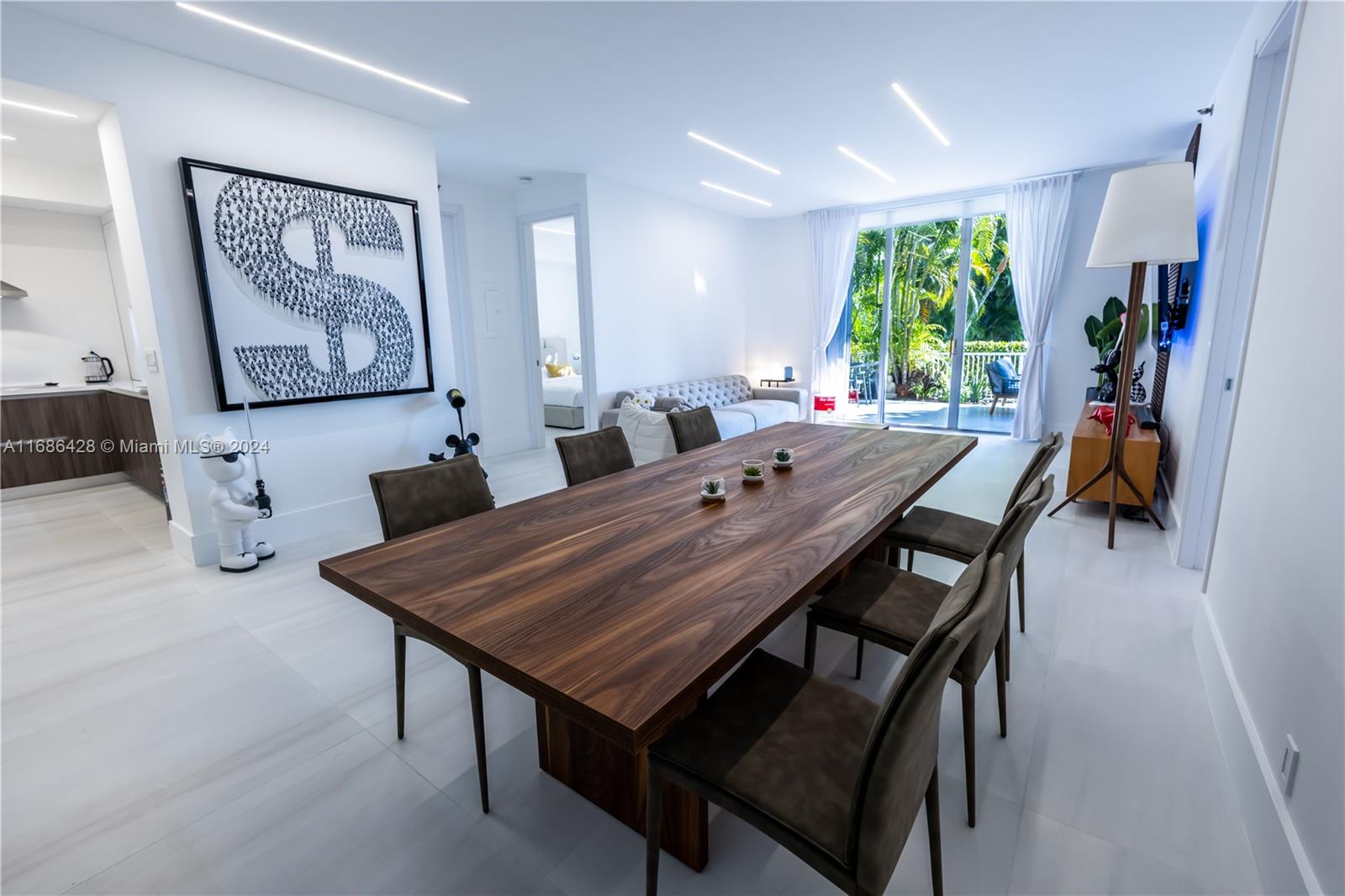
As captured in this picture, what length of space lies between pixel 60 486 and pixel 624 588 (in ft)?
20.7

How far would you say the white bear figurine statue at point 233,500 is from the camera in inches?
120

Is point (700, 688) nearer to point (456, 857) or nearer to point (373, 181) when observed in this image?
point (456, 857)

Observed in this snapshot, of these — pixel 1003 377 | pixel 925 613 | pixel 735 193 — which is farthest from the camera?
pixel 1003 377

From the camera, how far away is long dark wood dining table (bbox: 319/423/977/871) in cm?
96

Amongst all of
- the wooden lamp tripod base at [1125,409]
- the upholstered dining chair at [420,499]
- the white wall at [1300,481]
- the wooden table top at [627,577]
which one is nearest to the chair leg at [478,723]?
the upholstered dining chair at [420,499]

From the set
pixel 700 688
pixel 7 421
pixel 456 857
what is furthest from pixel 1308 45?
pixel 7 421

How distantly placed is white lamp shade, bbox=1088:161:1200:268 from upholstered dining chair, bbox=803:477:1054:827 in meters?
2.23

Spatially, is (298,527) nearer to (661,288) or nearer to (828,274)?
(661,288)

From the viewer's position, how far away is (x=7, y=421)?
4.48 meters

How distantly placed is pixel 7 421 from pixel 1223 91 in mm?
8856

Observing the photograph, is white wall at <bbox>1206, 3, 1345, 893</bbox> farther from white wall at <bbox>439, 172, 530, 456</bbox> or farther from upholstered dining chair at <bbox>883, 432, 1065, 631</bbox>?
white wall at <bbox>439, 172, 530, 456</bbox>

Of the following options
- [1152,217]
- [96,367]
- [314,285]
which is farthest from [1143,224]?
[96,367]

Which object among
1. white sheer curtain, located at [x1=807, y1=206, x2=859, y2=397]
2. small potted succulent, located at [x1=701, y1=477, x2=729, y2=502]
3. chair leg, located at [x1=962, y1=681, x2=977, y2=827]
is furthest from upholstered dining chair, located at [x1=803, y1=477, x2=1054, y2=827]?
white sheer curtain, located at [x1=807, y1=206, x2=859, y2=397]

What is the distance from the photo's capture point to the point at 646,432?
481cm
